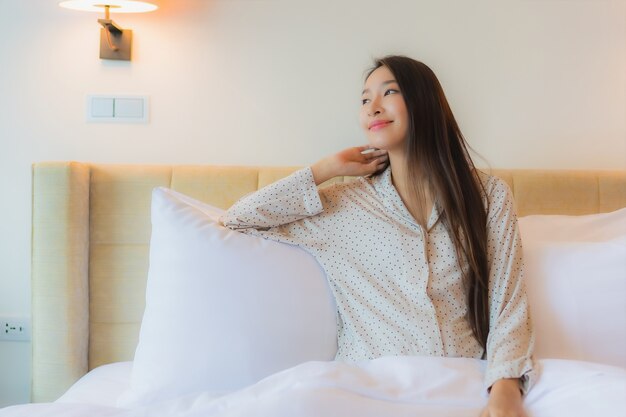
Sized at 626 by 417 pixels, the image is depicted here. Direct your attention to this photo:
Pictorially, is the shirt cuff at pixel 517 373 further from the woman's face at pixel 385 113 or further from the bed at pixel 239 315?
the woman's face at pixel 385 113

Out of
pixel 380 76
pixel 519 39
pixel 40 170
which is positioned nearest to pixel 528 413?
pixel 380 76

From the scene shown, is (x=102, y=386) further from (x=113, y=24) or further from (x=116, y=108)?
(x=113, y=24)

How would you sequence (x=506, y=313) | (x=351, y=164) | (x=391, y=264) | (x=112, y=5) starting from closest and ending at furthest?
(x=506, y=313) → (x=391, y=264) → (x=351, y=164) → (x=112, y=5)

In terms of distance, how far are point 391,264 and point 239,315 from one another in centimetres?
36

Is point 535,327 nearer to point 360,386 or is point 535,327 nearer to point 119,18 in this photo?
point 360,386

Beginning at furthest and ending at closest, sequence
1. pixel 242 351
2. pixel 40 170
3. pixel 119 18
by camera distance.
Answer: pixel 119 18
pixel 40 170
pixel 242 351

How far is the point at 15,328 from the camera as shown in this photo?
1997 millimetres

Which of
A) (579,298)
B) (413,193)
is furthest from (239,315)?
(579,298)

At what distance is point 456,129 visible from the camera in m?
1.68

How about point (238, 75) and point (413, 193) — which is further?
point (238, 75)

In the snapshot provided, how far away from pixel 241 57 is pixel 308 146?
0.30m

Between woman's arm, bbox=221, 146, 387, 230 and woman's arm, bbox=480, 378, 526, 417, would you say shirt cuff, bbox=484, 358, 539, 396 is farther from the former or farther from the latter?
woman's arm, bbox=221, 146, 387, 230

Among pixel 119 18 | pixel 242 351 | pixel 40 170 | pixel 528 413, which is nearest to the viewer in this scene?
pixel 528 413

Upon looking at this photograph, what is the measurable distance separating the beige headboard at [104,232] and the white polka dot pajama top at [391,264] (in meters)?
0.26
